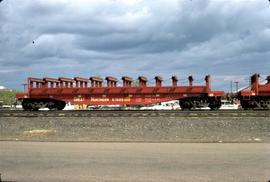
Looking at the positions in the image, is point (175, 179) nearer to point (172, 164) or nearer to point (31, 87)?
point (172, 164)

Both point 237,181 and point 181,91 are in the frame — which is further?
point 181,91

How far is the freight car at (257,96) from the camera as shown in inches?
1161

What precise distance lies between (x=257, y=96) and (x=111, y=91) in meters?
11.6

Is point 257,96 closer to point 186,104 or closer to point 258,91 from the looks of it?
point 258,91

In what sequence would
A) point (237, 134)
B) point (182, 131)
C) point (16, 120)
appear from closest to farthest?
point (237, 134), point (182, 131), point (16, 120)

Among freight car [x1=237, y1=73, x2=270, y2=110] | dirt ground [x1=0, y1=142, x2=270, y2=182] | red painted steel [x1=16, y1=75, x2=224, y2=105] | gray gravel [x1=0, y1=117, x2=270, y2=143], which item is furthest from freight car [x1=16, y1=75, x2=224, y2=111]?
dirt ground [x1=0, y1=142, x2=270, y2=182]

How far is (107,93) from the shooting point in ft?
112

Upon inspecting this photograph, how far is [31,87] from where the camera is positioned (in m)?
35.3

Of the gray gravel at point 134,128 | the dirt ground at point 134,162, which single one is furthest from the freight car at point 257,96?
the dirt ground at point 134,162

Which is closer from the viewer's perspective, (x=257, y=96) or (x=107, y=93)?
(x=257, y=96)

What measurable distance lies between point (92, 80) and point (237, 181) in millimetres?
28878

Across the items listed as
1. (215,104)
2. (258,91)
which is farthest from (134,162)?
(215,104)

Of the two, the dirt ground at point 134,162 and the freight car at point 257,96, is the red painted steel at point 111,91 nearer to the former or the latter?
the freight car at point 257,96

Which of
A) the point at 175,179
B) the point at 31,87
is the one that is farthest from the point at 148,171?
the point at 31,87
